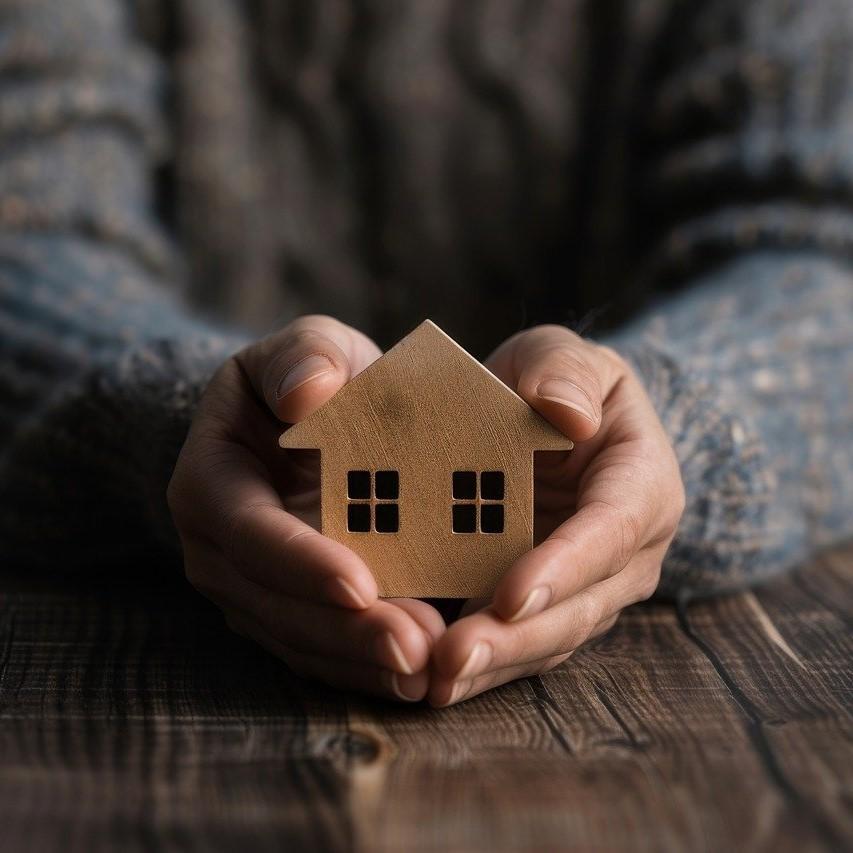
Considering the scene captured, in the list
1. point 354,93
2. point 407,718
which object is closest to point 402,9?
point 354,93

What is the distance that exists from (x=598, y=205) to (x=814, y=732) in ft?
2.85

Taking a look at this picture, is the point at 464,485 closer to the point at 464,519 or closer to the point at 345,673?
the point at 464,519

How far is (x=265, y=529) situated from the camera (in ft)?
1.95

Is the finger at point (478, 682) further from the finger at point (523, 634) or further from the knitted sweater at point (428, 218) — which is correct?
the knitted sweater at point (428, 218)

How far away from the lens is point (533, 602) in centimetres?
57

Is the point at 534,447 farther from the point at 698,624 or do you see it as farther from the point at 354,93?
the point at 354,93

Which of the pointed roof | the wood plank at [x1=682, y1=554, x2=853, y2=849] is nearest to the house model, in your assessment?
the pointed roof

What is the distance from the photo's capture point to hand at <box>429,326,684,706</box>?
1.87 ft

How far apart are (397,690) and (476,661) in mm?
50

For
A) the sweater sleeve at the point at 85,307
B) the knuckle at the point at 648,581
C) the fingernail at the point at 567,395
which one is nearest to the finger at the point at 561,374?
the fingernail at the point at 567,395

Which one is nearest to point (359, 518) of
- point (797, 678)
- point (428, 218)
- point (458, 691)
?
point (458, 691)

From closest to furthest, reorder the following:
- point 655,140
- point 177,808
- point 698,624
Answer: point 177,808
point 698,624
point 655,140

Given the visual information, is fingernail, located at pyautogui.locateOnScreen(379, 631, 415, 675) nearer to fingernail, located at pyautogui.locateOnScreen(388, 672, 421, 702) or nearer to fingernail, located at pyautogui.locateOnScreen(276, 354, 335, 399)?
fingernail, located at pyautogui.locateOnScreen(388, 672, 421, 702)

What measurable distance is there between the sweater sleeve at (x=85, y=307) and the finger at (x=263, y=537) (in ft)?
0.55
